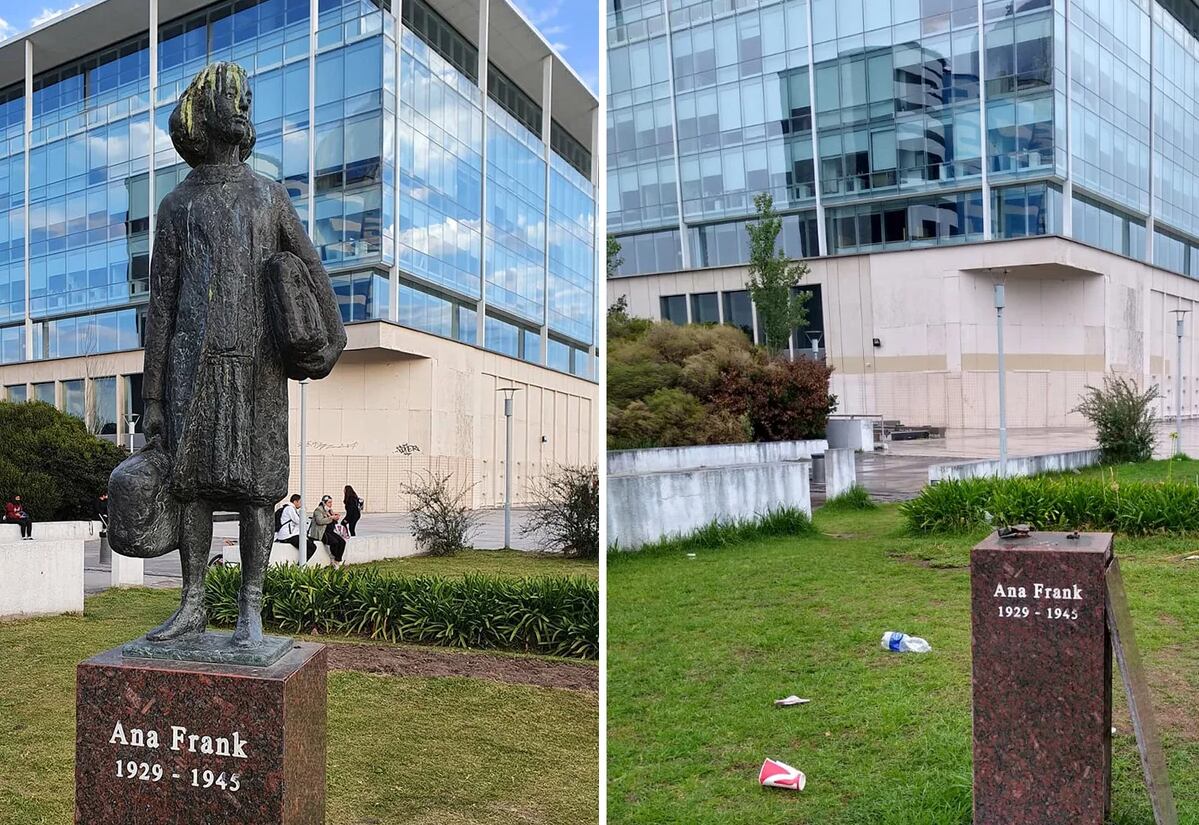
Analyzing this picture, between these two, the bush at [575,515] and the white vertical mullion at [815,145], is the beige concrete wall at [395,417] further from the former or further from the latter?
the bush at [575,515]

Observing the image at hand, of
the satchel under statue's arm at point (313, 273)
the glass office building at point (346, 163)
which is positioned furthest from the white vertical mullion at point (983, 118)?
the satchel under statue's arm at point (313, 273)

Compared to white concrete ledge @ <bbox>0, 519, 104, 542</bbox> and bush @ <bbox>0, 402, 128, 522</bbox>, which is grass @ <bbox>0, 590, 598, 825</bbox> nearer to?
white concrete ledge @ <bbox>0, 519, 104, 542</bbox>

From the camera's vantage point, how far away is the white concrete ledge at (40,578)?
447 inches

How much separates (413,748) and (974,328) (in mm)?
28573

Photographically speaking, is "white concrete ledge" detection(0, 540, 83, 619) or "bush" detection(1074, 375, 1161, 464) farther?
"bush" detection(1074, 375, 1161, 464)

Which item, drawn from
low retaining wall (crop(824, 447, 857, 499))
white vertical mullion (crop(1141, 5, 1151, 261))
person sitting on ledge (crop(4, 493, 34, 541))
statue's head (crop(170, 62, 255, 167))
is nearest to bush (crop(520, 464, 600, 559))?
low retaining wall (crop(824, 447, 857, 499))

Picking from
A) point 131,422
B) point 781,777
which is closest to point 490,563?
point 781,777

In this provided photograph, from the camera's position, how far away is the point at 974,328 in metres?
31.9

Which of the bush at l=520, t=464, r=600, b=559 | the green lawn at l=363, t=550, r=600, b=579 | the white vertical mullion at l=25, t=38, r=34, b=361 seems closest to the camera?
the green lawn at l=363, t=550, r=600, b=579

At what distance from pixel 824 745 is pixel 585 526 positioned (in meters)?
12.3

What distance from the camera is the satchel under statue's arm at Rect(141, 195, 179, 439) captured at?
152 inches

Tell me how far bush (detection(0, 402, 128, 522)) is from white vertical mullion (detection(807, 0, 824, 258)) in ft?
71.6

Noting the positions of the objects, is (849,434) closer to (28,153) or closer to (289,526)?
(289,526)

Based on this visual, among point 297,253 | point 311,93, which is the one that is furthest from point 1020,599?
point 311,93
